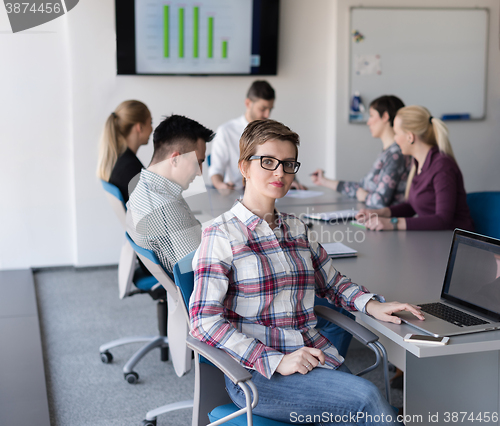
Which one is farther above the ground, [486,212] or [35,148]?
[35,148]

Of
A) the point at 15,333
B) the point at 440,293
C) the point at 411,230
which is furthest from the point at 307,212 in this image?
the point at 15,333

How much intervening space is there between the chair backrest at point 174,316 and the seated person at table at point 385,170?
154 centimetres

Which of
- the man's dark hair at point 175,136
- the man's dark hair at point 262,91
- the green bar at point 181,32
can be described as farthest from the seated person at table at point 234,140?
the man's dark hair at point 175,136

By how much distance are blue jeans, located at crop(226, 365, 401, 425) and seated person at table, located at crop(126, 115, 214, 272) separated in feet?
2.42

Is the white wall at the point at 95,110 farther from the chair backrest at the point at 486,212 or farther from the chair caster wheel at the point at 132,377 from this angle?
the chair caster wheel at the point at 132,377

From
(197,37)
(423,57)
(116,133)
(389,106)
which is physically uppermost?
(197,37)

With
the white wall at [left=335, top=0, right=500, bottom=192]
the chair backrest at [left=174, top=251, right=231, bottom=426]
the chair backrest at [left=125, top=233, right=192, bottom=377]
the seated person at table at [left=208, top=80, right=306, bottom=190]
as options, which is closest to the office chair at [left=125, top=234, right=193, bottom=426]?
the chair backrest at [left=125, top=233, right=192, bottom=377]

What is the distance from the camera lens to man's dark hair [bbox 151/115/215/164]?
2.20 metres

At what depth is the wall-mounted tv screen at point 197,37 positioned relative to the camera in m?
4.26

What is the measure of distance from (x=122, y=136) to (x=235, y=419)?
81.5 inches

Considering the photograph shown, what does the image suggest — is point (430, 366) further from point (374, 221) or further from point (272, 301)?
point (374, 221)

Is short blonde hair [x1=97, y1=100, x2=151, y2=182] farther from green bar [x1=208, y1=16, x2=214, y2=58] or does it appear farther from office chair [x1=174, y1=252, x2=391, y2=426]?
office chair [x1=174, y1=252, x2=391, y2=426]

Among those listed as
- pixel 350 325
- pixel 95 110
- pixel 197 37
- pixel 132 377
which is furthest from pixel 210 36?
pixel 350 325

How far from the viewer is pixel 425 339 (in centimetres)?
133
